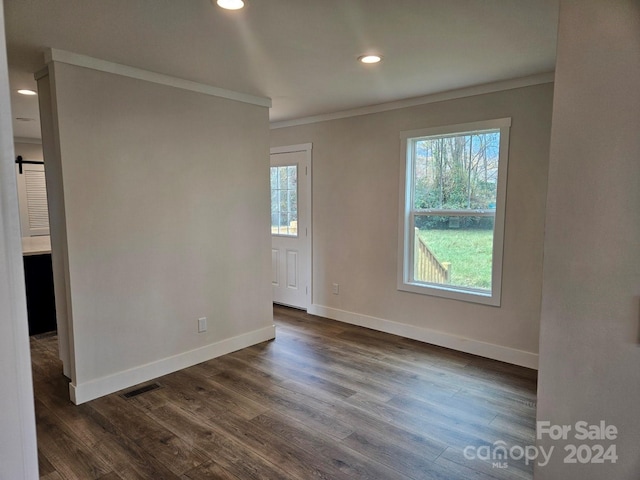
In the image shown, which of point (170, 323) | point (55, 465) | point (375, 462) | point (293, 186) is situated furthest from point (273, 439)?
point (293, 186)

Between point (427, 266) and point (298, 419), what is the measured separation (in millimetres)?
2072

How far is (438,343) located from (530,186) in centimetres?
170

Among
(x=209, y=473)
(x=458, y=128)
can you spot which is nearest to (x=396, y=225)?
(x=458, y=128)

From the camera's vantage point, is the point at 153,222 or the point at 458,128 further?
the point at 458,128

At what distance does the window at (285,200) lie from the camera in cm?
505

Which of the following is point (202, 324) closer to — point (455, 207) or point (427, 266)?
point (427, 266)

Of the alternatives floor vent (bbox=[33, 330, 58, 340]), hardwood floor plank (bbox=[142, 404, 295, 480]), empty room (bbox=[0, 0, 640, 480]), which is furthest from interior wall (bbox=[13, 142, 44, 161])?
hardwood floor plank (bbox=[142, 404, 295, 480])

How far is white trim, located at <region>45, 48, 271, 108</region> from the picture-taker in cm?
256

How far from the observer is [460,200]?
371cm

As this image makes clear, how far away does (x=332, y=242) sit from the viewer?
15.4 ft

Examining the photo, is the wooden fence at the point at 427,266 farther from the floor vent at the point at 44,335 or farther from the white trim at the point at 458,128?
the floor vent at the point at 44,335

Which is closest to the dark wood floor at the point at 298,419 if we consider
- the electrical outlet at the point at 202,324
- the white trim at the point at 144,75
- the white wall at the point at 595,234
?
the electrical outlet at the point at 202,324

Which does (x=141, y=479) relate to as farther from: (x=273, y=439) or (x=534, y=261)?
(x=534, y=261)

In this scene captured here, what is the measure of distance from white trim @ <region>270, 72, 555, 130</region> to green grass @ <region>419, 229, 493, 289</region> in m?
1.23
